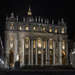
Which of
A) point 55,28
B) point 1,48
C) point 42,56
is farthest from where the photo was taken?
point 55,28

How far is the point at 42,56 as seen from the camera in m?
78.9

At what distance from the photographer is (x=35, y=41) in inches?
3105

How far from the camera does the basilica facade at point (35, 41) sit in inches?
2990

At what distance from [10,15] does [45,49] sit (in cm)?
1792

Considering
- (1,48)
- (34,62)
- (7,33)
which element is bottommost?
(34,62)

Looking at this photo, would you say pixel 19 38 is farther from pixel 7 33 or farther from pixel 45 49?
pixel 45 49

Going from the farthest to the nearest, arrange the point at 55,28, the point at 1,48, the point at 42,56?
the point at 55,28, the point at 42,56, the point at 1,48

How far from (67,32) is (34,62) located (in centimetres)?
1843

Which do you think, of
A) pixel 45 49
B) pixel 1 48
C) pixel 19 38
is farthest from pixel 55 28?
pixel 1 48

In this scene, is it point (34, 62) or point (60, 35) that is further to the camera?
point (60, 35)

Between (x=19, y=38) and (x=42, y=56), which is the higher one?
(x=19, y=38)

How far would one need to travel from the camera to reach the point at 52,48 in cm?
8031

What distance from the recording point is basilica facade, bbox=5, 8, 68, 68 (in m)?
75.9

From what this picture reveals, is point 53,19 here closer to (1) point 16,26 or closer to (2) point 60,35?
(2) point 60,35
